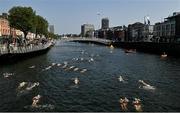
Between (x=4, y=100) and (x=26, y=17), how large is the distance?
9113 centimetres

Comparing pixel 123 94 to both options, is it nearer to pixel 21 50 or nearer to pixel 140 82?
pixel 140 82

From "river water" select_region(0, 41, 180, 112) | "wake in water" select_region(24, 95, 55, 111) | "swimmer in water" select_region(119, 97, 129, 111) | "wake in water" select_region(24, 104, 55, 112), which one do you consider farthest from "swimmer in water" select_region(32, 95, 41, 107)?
"swimmer in water" select_region(119, 97, 129, 111)

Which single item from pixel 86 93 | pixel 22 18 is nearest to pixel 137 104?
pixel 86 93

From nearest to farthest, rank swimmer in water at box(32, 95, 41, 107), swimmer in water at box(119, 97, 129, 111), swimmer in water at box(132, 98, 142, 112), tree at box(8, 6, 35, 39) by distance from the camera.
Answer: swimmer in water at box(132, 98, 142, 112)
swimmer in water at box(119, 97, 129, 111)
swimmer in water at box(32, 95, 41, 107)
tree at box(8, 6, 35, 39)

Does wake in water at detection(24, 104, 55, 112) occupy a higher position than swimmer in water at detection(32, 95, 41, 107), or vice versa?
swimmer in water at detection(32, 95, 41, 107)

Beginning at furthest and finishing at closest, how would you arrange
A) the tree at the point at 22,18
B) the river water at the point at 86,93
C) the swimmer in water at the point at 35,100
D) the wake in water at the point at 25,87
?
the tree at the point at 22,18 < the wake in water at the point at 25,87 < the swimmer in water at the point at 35,100 < the river water at the point at 86,93

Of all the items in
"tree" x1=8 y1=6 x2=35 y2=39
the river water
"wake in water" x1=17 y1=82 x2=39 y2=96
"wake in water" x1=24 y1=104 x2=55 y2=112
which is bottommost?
"wake in water" x1=24 y1=104 x2=55 y2=112

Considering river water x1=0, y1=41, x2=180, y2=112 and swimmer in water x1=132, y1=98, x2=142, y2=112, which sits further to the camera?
river water x1=0, y1=41, x2=180, y2=112

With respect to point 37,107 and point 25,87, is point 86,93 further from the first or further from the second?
point 25,87

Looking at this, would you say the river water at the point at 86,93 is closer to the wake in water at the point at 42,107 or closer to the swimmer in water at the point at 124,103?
the wake in water at the point at 42,107

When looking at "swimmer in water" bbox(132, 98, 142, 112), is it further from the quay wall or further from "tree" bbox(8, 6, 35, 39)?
"tree" bbox(8, 6, 35, 39)

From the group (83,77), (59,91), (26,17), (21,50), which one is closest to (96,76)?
(83,77)

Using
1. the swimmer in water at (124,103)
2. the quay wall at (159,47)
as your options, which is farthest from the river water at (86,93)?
the quay wall at (159,47)

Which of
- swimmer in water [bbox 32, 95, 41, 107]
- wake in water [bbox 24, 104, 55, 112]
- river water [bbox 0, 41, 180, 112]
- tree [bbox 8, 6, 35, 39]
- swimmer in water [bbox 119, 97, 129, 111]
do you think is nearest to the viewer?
wake in water [bbox 24, 104, 55, 112]
